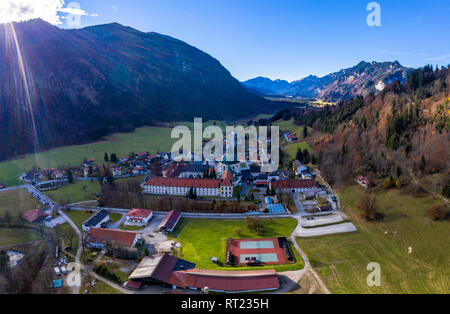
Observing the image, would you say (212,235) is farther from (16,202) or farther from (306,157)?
(306,157)

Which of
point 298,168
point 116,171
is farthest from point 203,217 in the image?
point 116,171

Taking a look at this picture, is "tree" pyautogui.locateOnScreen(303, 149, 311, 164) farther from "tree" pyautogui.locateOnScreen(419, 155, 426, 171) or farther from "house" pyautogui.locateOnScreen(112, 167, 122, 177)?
"house" pyautogui.locateOnScreen(112, 167, 122, 177)

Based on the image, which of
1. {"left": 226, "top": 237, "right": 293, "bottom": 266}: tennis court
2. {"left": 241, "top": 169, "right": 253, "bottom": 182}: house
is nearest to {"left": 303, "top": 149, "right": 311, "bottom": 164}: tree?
{"left": 241, "top": 169, "right": 253, "bottom": 182}: house

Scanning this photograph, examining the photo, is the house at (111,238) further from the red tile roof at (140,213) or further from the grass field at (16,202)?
the grass field at (16,202)

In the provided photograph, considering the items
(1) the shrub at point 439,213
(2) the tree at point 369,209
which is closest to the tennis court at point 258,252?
(2) the tree at point 369,209

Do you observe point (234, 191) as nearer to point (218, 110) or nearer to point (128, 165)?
point (128, 165)
